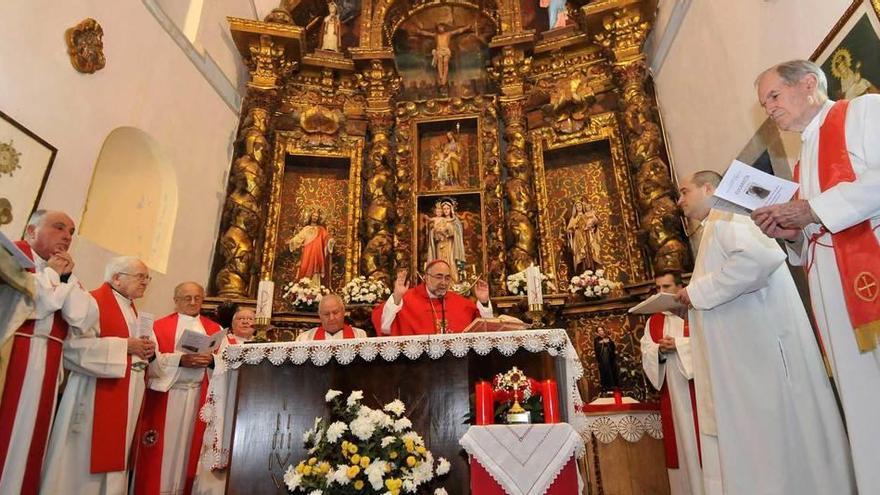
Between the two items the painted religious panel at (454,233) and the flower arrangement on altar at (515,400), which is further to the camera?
the painted religious panel at (454,233)

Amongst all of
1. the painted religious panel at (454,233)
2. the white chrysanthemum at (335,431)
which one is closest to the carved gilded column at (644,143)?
the painted religious panel at (454,233)

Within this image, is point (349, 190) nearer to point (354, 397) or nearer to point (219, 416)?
point (219, 416)

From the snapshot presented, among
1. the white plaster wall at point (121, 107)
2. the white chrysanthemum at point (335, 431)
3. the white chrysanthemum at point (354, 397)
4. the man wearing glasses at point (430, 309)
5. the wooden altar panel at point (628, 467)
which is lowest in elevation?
the wooden altar panel at point (628, 467)

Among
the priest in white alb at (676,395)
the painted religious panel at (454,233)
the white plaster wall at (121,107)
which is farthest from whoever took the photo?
the painted religious panel at (454,233)

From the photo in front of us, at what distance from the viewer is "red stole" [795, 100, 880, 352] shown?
2.13 metres

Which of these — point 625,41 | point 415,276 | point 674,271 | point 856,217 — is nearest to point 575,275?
point 674,271

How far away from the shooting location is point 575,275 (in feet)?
24.8

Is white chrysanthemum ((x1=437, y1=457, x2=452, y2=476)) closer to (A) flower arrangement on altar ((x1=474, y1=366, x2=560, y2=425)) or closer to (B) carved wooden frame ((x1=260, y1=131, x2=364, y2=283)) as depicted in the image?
(A) flower arrangement on altar ((x1=474, y1=366, x2=560, y2=425))

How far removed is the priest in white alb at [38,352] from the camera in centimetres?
326

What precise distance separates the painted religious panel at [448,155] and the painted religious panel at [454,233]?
0.28 m

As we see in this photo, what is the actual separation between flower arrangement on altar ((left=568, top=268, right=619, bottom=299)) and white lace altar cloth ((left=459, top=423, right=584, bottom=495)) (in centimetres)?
425

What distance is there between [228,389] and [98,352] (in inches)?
39.3

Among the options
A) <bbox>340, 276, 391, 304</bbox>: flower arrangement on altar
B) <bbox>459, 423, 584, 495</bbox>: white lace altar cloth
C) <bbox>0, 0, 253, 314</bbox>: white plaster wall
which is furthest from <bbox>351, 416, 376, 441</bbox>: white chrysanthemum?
<bbox>340, 276, 391, 304</bbox>: flower arrangement on altar

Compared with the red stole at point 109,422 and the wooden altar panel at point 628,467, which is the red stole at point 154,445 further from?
the wooden altar panel at point 628,467
